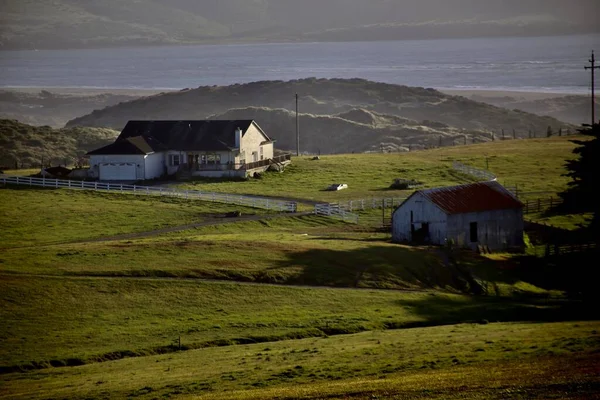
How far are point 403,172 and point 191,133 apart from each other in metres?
19.5

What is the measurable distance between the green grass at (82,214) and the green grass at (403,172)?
30.5 ft

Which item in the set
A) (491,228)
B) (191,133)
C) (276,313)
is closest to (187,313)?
(276,313)

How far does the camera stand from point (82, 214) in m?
84.5

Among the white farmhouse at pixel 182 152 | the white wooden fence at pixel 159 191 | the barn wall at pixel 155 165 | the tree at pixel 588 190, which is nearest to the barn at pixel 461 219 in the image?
the tree at pixel 588 190

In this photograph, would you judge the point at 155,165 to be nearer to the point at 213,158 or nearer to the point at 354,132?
the point at 213,158

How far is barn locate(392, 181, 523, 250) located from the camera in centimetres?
7188

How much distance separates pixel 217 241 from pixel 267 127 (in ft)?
323

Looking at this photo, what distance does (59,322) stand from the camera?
5281 cm

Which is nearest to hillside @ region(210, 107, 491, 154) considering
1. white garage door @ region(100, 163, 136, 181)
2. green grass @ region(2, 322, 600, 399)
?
white garage door @ region(100, 163, 136, 181)

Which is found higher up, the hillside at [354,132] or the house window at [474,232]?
the hillside at [354,132]

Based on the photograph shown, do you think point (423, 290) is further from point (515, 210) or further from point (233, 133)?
point (233, 133)

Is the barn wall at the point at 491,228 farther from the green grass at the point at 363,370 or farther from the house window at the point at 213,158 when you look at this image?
the house window at the point at 213,158

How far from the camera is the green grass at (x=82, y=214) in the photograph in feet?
253

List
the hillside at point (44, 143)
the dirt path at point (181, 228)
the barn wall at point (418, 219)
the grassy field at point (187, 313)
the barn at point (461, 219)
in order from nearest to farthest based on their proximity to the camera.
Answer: the grassy field at point (187, 313), the barn at point (461, 219), the barn wall at point (418, 219), the dirt path at point (181, 228), the hillside at point (44, 143)
